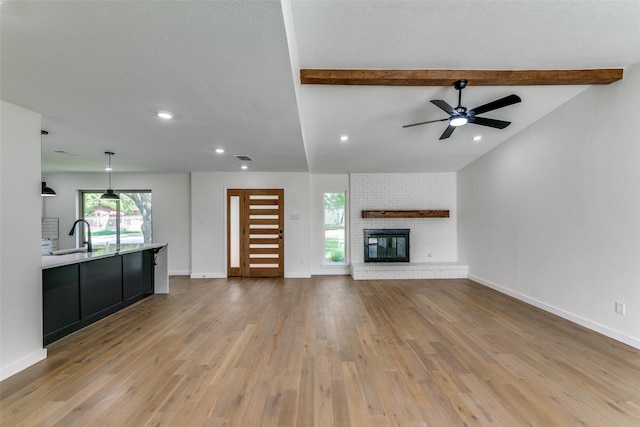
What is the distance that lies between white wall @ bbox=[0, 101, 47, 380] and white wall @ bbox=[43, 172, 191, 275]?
12.3ft

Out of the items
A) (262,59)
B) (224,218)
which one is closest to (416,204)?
(224,218)

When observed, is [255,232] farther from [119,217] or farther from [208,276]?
[119,217]

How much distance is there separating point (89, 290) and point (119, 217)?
3.71 m

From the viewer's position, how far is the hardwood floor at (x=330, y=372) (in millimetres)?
1872

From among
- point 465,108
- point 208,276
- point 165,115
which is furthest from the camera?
point 208,276

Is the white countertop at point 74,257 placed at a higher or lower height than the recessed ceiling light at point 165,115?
lower

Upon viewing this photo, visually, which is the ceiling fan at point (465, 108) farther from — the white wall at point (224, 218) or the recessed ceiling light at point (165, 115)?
the white wall at point (224, 218)

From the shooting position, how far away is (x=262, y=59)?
6.27ft

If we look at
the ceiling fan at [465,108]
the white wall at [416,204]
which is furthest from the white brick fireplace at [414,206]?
the ceiling fan at [465,108]

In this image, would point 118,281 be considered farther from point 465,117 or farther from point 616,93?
point 616,93

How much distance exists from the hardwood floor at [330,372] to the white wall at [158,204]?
105 inches

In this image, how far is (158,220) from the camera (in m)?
6.42

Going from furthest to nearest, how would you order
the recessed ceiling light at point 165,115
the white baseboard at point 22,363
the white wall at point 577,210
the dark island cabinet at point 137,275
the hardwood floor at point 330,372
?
1. the dark island cabinet at point 137,275
2. the white wall at point 577,210
3. the recessed ceiling light at point 165,115
4. the white baseboard at point 22,363
5. the hardwood floor at point 330,372

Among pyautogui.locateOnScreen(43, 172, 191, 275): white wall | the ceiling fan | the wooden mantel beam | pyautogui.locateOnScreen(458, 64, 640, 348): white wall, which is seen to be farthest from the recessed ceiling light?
pyautogui.locateOnScreen(458, 64, 640, 348): white wall
